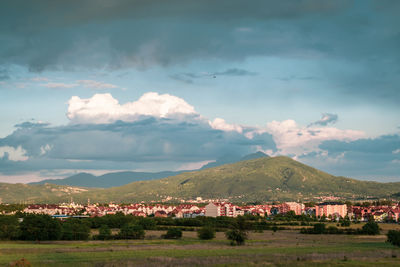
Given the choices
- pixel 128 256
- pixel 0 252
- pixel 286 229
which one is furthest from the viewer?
pixel 286 229

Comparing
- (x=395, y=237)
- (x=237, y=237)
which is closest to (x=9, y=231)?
(x=237, y=237)

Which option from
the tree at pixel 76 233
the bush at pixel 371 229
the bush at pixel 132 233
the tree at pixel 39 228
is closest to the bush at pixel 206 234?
the bush at pixel 132 233

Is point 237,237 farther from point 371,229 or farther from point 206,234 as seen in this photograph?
point 371,229

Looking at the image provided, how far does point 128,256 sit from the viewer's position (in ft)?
232

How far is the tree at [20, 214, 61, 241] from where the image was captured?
111 metres

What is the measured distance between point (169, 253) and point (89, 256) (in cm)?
1164

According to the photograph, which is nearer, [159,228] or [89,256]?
[89,256]

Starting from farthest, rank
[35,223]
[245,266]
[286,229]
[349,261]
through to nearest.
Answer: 1. [286,229]
2. [35,223]
3. [349,261]
4. [245,266]

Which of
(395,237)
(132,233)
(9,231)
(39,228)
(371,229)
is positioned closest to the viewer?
(395,237)

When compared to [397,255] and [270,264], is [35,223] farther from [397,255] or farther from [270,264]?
[397,255]

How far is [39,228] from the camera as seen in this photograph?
110750mm

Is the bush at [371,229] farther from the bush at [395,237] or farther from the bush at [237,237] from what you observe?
the bush at [237,237]

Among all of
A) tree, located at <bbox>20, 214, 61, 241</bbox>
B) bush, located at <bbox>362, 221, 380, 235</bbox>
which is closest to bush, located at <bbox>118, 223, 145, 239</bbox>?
tree, located at <bbox>20, 214, 61, 241</bbox>

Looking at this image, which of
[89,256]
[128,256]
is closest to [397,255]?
[128,256]
